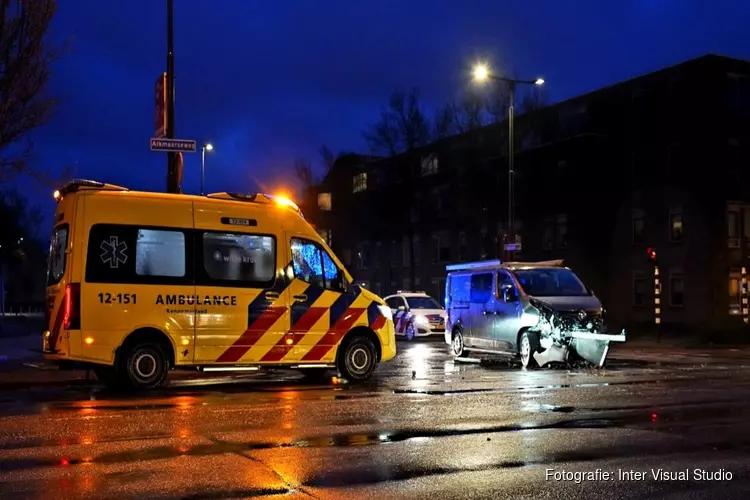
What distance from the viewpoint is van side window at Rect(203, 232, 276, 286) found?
12.8 meters

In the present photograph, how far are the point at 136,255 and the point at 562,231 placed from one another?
35028 millimetres

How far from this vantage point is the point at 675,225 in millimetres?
38938

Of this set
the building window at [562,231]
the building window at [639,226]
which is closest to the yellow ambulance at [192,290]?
the building window at [639,226]

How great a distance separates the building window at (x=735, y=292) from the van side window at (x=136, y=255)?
31.5 metres

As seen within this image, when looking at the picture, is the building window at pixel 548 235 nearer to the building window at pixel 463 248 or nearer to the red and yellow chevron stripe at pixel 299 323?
the building window at pixel 463 248

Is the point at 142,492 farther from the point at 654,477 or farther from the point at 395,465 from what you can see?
the point at 654,477

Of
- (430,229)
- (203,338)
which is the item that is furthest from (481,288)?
(430,229)

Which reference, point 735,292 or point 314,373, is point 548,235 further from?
point 314,373

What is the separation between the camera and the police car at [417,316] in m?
28.3

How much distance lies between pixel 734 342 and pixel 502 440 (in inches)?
945

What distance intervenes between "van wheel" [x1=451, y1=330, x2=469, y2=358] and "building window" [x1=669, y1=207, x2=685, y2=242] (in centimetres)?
2269

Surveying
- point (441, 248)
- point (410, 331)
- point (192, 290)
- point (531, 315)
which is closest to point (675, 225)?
point (410, 331)

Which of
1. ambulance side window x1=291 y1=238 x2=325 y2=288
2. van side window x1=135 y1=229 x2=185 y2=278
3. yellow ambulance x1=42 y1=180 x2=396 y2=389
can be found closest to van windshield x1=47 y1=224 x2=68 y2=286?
yellow ambulance x1=42 y1=180 x2=396 y2=389

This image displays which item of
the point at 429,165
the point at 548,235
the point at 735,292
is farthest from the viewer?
the point at 429,165
